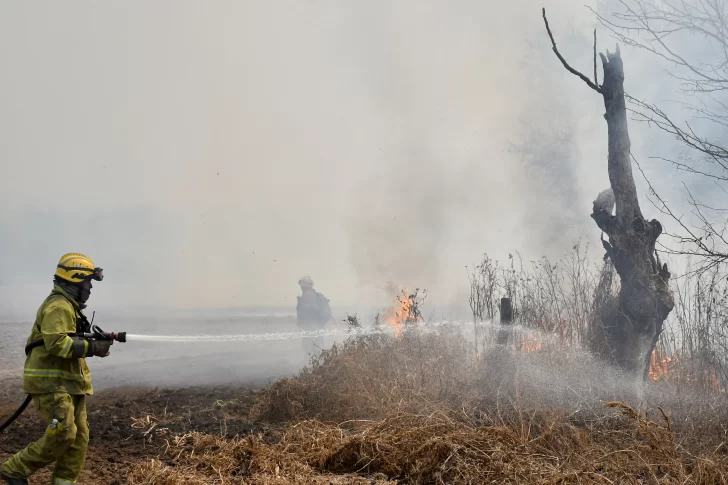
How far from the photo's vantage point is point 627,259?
991 cm

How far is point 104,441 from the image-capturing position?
679 centimetres

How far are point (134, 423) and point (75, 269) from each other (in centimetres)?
325

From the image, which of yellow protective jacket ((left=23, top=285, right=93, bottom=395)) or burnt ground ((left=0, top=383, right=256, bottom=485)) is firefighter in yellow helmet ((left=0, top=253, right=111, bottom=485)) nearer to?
yellow protective jacket ((left=23, top=285, right=93, bottom=395))

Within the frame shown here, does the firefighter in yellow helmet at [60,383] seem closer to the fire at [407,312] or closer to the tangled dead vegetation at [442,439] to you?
the tangled dead vegetation at [442,439]

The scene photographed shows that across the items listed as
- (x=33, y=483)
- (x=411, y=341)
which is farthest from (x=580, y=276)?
(x=33, y=483)

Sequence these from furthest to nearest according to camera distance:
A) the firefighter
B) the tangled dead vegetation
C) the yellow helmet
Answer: the firefighter, the yellow helmet, the tangled dead vegetation

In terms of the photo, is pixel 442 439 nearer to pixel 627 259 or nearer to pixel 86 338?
pixel 86 338

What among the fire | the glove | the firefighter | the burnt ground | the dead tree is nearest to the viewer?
the glove

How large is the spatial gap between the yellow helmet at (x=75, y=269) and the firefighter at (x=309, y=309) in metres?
17.8

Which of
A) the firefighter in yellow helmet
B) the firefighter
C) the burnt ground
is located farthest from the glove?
the firefighter

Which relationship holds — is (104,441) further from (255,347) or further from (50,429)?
(255,347)

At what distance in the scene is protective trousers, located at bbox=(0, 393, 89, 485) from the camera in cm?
469

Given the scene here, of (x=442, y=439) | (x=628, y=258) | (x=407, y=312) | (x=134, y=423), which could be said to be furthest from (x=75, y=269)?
(x=407, y=312)

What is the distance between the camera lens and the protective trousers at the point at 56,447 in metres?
4.69
